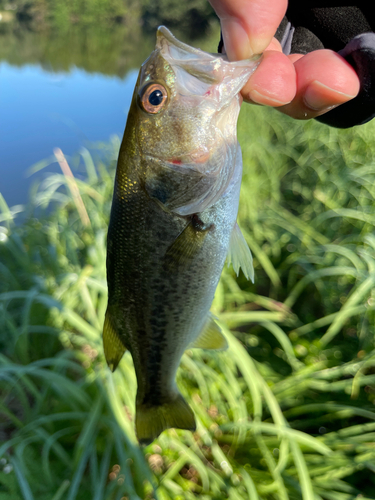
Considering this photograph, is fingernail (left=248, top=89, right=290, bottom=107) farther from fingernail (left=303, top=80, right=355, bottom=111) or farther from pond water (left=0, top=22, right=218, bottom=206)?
pond water (left=0, top=22, right=218, bottom=206)

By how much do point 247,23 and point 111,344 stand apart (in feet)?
4.00

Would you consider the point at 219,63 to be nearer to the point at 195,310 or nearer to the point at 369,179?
the point at 195,310

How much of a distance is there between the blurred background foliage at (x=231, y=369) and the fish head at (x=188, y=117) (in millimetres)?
944

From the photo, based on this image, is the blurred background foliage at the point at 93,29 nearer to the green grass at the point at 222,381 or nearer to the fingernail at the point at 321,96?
the green grass at the point at 222,381

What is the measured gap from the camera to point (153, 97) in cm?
108

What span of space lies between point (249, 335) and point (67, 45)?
30.5 m

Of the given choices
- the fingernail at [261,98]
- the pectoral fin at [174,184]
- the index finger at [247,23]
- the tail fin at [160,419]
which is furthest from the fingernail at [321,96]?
the tail fin at [160,419]

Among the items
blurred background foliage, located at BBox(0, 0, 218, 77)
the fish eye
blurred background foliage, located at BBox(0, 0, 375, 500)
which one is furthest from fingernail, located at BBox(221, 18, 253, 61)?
blurred background foliage, located at BBox(0, 0, 218, 77)

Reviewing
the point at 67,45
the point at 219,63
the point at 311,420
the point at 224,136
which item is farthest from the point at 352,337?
the point at 67,45

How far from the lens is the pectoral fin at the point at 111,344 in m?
1.23

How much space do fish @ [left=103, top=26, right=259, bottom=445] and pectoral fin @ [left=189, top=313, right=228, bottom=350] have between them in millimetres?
121

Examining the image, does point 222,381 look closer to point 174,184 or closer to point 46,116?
point 174,184

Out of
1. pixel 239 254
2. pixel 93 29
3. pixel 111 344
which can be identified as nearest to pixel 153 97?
pixel 239 254

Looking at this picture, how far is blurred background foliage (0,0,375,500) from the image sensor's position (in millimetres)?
1594
